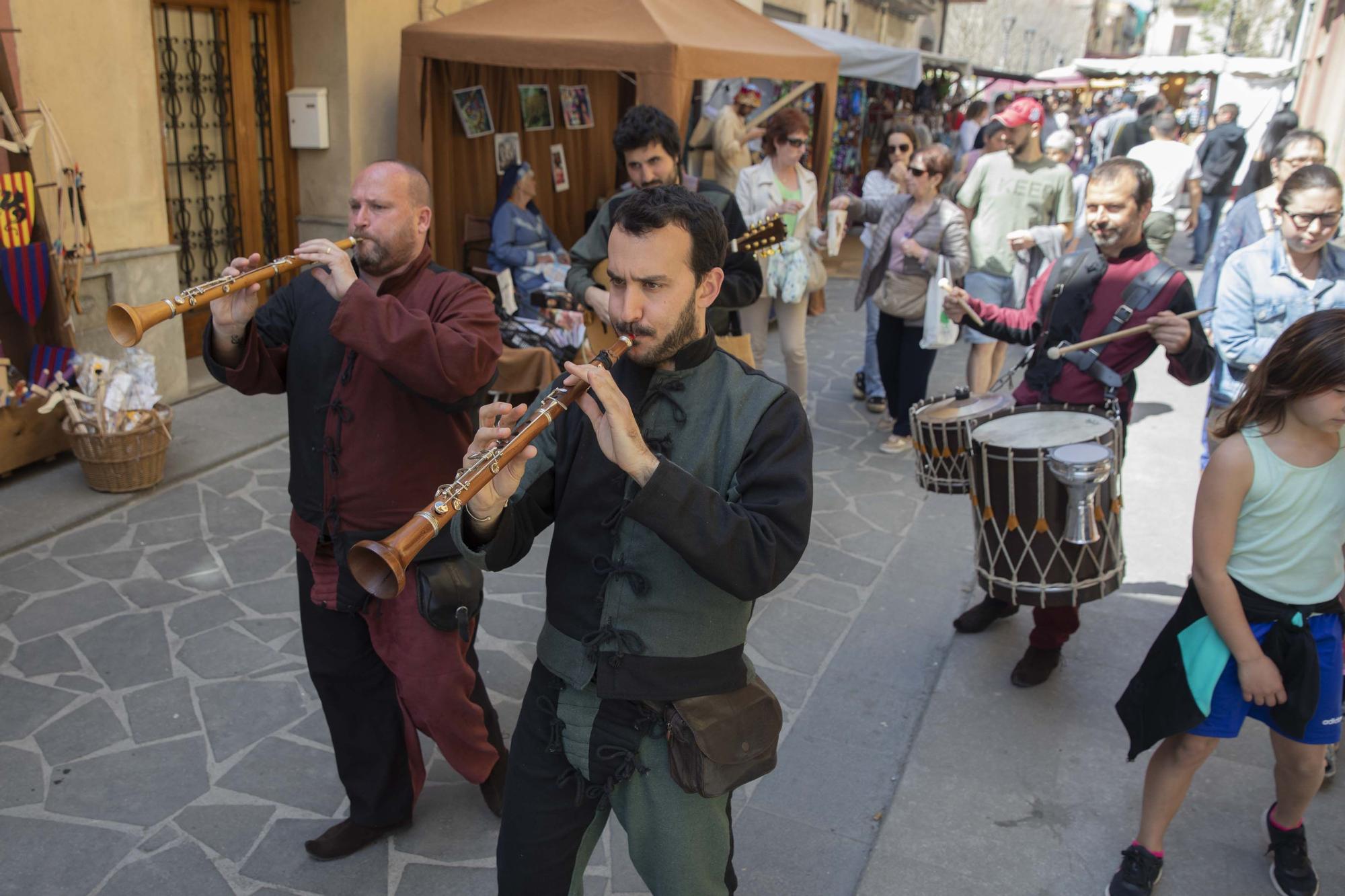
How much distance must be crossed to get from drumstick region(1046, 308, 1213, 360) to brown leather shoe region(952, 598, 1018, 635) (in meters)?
1.18

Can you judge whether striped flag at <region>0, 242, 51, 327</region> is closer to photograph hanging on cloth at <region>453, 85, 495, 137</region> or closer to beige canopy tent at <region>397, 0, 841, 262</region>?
beige canopy tent at <region>397, 0, 841, 262</region>

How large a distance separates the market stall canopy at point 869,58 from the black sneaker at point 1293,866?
988 cm

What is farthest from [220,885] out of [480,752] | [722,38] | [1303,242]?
[722,38]

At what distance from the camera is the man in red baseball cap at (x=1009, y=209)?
679cm

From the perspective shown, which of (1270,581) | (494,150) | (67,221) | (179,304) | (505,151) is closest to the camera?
(179,304)

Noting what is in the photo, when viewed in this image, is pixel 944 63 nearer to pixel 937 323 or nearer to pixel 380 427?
pixel 937 323

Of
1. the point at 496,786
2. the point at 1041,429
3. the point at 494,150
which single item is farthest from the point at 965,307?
the point at 494,150

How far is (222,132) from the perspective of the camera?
6926 mm

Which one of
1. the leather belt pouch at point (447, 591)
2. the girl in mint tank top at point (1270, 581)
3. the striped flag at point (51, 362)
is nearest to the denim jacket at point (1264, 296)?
the girl in mint tank top at point (1270, 581)

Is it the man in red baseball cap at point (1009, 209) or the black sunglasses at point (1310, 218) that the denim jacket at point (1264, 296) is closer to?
the black sunglasses at point (1310, 218)

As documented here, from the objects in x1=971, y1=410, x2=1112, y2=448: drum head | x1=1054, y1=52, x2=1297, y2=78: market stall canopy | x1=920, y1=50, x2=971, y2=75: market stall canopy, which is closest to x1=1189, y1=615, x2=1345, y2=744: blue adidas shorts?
x1=971, y1=410, x2=1112, y2=448: drum head

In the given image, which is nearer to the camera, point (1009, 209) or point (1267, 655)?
point (1267, 655)

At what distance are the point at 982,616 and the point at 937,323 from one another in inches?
73.5

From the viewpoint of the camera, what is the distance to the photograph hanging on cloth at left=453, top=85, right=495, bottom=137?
799 centimetres
